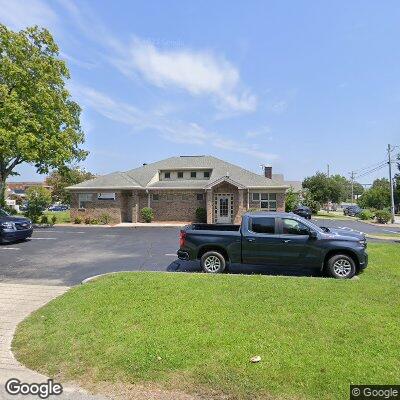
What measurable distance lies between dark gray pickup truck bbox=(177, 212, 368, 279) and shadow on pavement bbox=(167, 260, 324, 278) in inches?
15.5

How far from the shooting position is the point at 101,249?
14.5 m

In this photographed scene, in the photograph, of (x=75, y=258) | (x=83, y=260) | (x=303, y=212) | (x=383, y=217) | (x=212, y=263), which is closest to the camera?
(x=212, y=263)

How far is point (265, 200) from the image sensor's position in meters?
28.3

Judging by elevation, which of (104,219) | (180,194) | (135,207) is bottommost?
(104,219)

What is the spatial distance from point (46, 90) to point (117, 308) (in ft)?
74.0

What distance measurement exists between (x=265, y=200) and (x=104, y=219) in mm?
13848

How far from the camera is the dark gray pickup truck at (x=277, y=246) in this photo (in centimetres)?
912

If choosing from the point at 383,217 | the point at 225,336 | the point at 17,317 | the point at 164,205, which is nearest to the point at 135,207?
the point at 164,205

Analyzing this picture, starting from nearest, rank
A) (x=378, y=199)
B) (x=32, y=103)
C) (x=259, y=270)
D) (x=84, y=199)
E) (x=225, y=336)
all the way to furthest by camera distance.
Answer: (x=225, y=336) → (x=259, y=270) → (x=32, y=103) → (x=84, y=199) → (x=378, y=199)

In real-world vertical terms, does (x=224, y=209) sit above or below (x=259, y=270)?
above

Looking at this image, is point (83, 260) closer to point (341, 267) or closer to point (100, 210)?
point (341, 267)

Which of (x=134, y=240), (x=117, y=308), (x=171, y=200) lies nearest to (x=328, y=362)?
(x=117, y=308)

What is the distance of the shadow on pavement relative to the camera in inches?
380

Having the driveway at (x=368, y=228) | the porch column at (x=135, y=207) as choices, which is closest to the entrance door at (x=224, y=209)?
the porch column at (x=135, y=207)
